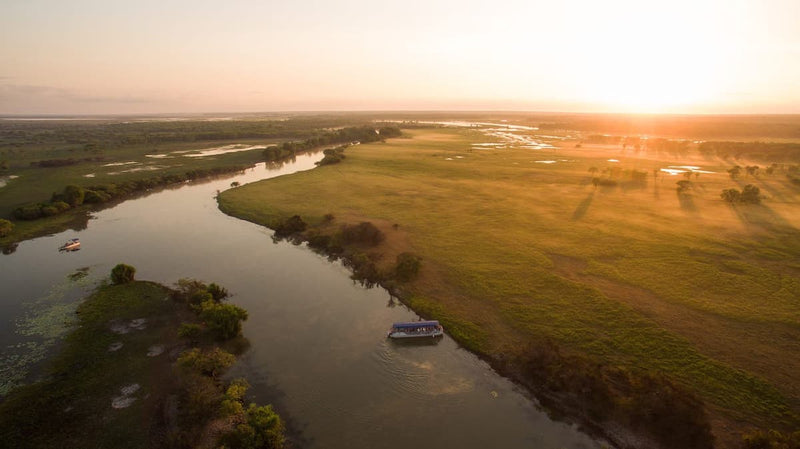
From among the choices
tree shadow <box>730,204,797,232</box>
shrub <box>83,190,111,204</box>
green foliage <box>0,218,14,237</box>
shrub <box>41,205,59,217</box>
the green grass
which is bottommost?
the green grass

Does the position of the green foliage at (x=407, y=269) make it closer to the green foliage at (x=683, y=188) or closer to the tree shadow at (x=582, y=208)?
A: the tree shadow at (x=582, y=208)

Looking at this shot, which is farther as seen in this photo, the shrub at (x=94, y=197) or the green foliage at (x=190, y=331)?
the shrub at (x=94, y=197)

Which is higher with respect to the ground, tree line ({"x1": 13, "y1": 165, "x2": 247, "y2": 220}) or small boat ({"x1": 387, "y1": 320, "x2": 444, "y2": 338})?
tree line ({"x1": 13, "y1": 165, "x2": 247, "y2": 220})

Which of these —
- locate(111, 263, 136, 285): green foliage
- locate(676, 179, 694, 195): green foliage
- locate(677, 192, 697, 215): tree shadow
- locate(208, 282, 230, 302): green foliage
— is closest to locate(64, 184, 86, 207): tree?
locate(111, 263, 136, 285): green foliage

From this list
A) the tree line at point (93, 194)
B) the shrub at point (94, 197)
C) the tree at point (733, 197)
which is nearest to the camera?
the tree line at point (93, 194)

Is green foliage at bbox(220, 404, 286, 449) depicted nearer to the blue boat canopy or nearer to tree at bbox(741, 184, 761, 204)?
the blue boat canopy

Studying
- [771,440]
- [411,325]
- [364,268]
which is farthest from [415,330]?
[771,440]

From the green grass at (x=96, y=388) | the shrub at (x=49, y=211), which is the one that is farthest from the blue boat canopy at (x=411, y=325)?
the shrub at (x=49, y=211)
